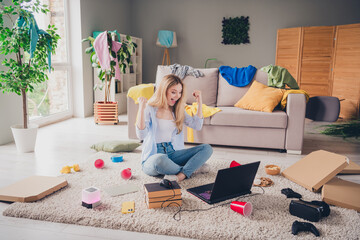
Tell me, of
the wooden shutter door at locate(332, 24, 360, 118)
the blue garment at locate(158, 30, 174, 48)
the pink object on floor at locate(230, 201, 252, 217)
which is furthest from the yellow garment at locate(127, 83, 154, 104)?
the wooden shutter door at locate(332, 24, 360, 118)

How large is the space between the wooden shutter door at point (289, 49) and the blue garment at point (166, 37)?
6.85ft

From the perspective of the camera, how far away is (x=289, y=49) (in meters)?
5.82

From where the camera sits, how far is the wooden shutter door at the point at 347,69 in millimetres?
5129

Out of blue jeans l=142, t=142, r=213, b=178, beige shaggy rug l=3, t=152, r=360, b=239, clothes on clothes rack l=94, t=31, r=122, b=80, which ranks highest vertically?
clothes on clothes rack l=94, t=31, r=122, b=80

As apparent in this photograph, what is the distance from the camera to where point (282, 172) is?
8.33 ft

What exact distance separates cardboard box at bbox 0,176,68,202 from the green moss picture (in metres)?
5.12

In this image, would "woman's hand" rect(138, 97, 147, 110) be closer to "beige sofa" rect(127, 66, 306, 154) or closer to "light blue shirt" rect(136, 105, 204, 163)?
"light blue shirt" rect(136, 105, 204, 163)

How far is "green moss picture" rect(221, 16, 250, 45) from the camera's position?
251 inches

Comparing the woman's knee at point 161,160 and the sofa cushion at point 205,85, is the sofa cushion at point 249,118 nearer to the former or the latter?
the sofa cushion at point 205,85

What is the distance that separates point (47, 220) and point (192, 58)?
5.48m

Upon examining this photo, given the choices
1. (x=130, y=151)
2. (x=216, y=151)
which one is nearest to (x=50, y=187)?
(x=130, y=151)

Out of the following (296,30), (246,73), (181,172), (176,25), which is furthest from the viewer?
(176,25)

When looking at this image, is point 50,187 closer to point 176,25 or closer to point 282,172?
point 282,172

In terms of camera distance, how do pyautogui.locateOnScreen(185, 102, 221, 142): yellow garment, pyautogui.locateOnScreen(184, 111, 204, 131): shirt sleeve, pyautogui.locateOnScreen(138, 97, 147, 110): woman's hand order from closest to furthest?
pyautogui.locateOnScreen(138, 97, 147, 110): woman's hand, pyautogui.locateOnScreen(184, 111, 204, 131): shirt sleeve, pyautogui.locateOnScreen(185, 102, 221, 142): yellow garment
